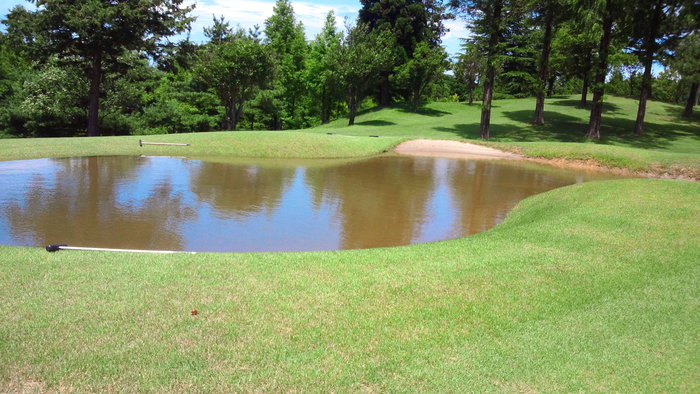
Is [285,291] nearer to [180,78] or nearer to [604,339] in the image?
[604,339]

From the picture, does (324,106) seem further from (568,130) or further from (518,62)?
(568,130)

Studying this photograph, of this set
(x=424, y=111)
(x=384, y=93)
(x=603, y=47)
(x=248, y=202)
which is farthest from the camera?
(x=384, y=93)

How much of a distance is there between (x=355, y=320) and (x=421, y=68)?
41961 millimetres

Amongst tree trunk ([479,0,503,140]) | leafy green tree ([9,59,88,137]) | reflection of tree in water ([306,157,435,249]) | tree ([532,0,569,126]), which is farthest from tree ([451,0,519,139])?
leafy green tree ([9,59,88,137])

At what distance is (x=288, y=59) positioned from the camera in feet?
169

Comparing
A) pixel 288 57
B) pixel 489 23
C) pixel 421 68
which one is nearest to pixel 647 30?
pixel 489 23

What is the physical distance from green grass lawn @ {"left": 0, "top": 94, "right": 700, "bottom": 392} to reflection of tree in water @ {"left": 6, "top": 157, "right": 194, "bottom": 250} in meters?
2.02

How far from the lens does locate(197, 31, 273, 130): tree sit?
3603 centimetres

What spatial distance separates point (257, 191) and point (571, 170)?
14021 millimetres

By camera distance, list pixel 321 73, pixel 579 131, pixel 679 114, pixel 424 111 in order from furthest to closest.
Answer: pixel 321 73 < pixel 424 111 < pixel 679 114 < pixel 579 131

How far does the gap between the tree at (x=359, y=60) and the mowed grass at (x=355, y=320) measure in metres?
32.4

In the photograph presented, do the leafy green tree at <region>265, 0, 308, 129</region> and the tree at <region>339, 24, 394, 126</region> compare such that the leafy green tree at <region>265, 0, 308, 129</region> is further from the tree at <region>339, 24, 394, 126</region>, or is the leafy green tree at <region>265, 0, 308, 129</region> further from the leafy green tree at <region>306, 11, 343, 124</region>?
the tree at <region>339, 24, 394, 126</region>

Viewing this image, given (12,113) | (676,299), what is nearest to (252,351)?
(676,299)

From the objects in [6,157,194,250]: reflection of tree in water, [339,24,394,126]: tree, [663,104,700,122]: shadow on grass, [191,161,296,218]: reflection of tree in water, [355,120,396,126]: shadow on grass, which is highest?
[339,24,394,126]: tree
